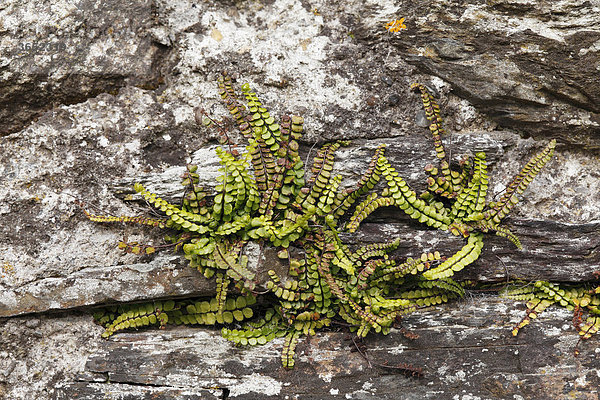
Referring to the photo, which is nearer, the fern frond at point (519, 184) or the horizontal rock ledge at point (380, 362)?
the horizontal rock ledge at point (380, 362)

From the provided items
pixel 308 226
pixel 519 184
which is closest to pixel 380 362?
pixel 308 226

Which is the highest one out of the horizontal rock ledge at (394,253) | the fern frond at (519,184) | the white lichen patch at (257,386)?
the fern frond at (519,184)

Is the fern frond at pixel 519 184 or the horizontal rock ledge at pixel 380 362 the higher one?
the fern frond at pixel 519 184

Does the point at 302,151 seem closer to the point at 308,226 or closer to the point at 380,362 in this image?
the point at 308,226

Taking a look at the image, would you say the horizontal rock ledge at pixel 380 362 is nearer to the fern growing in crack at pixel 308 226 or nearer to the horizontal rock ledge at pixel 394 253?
the fern growing in crack at pixel 308 226

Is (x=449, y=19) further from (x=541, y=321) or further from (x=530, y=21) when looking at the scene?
(x=541, y=321)

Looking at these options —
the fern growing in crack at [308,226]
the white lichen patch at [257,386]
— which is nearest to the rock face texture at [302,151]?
the white lichen patch at [257,386]

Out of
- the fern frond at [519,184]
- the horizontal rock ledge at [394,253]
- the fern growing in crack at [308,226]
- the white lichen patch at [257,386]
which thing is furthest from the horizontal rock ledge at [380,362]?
→ the fern frond at [519,184]
